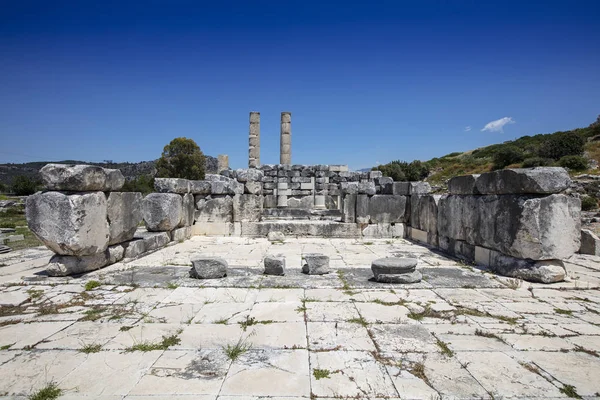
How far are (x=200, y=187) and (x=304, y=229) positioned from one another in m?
3.22

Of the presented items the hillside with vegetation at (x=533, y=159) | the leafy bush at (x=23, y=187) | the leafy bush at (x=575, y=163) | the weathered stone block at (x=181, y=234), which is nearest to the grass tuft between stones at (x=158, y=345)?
the weathered stone block at (x=181, y=234)

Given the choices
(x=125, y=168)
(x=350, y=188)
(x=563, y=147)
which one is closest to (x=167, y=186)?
(x=350, y=188)

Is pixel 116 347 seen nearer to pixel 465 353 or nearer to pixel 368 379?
pixel 368 379

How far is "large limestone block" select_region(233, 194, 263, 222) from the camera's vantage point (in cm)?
1059

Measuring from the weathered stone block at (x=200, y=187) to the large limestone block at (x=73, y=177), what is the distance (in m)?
4.18

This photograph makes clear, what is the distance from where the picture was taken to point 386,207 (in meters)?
10.5

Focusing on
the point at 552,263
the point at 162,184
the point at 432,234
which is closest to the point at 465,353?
the point at 552,263

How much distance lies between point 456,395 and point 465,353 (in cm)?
70

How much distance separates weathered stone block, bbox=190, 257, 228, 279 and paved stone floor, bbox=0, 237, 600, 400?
0.55 feet

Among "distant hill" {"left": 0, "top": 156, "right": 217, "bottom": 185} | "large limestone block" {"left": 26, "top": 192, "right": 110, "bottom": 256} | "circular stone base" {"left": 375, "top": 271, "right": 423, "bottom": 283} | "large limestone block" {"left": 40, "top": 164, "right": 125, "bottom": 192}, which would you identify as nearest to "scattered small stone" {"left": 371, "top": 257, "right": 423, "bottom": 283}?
"circular stone base" {"left": 375, "top": 271, "right": 423, "bottom": 283}

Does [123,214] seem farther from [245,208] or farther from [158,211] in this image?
[245,208]

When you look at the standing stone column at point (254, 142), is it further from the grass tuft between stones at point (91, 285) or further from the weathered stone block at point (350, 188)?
the grass tuft between stones at point (91, 285)

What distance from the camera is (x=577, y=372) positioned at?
2766 millimetres

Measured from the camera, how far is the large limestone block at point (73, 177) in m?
5.39
